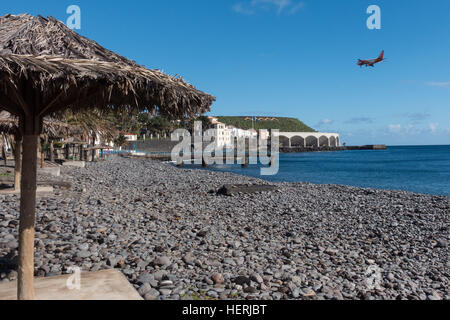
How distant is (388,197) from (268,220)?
772 centimetres

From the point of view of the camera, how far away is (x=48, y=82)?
2877 millimetres

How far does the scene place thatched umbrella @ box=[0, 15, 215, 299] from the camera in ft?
9.33

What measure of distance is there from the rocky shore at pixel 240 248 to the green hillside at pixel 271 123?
149945mm

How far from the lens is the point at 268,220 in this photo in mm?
9203

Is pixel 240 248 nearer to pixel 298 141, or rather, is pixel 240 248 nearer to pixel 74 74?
pixel 74 74

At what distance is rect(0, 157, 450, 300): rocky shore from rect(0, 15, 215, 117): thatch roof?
2189mm

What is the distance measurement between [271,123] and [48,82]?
561 feet

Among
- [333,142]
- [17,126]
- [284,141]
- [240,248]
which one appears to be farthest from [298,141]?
[240,248]

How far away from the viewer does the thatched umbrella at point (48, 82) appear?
112 inches

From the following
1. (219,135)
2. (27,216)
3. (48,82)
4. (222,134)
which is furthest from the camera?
(222,134)

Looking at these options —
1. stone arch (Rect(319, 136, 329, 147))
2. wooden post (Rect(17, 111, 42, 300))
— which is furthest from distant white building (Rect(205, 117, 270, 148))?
wooden post (Rect(17, 111, 42, 300))

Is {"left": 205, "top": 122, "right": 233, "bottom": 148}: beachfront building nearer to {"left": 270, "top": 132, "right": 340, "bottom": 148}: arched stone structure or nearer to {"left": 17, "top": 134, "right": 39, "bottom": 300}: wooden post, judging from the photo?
{"left": 270, "top": 132, "right": 340, "bottom": 148}: arched stone structure
